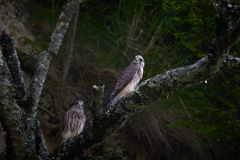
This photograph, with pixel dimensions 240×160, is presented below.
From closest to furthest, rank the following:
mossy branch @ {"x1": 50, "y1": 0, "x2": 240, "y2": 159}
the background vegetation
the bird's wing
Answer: mossy branch @ {"x1": 50, "y1": 0, "x2": 240, "y2": 159}, the bird's wing, the background vegetation

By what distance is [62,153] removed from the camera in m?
2.25

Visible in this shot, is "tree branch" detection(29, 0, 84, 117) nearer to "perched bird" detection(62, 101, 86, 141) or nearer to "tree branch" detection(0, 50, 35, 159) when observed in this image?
"tree branch" detection(0, 50, 35, 159)

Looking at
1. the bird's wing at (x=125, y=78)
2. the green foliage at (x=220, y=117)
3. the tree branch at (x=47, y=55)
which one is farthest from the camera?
the green foliage at (x=220, y=117)

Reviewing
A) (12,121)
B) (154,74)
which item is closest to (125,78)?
(154,74)

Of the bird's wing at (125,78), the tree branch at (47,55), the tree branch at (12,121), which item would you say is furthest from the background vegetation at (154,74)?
the tree branch at (12,121)

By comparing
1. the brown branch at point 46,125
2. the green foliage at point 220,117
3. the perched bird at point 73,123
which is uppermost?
the brown branch at point 46,125

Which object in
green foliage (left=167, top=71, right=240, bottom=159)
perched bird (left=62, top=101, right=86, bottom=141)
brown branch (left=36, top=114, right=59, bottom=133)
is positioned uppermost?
brown branch (left=36, top=114, right=59, bottom=133)

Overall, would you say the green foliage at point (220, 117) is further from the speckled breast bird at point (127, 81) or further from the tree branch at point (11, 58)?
the tree branch at point (11, 58)

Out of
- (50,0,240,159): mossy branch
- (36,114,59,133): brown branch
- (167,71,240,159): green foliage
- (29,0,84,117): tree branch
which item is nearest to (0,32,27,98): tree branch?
(29,0,84,117): tree branch

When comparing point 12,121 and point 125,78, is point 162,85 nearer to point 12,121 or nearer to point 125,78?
point 12,121

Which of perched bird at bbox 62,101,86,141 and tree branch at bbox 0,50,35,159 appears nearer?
tree branch at bbox 0,50,35,159

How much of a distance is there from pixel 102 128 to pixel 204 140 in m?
3.65

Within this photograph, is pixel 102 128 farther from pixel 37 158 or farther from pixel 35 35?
pixel 35 35

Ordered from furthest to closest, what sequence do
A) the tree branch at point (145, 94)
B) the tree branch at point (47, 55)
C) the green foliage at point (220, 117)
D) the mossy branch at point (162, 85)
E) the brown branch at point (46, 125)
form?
the brown branch at point (46, 125)
the green foliage at point (220, 117)
the tree branch at point (47, 55)
the tree branch at point (145, 94)
the mossy branch at point (162, 85)
